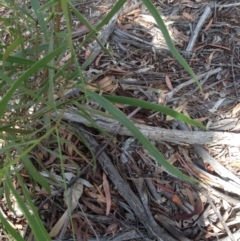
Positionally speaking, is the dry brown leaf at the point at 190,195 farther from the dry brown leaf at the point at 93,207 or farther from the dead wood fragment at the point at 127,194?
the dry brown leaf at the point at 93,207

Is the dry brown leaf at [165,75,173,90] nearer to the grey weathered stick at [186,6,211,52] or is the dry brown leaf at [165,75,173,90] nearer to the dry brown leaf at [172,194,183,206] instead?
the grey weathered stick at [186,6,211,52]

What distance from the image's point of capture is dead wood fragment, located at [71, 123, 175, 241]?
113 cm

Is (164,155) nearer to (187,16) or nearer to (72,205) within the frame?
(72,205)

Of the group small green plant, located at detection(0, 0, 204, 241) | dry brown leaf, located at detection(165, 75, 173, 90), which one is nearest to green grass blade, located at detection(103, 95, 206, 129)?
small green plant, located at detection(0, 0, 204, 241)

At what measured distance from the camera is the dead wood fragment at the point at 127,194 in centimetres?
113

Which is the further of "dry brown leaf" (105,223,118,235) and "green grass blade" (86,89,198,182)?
"dry brown leaf" (105,223,118,235)

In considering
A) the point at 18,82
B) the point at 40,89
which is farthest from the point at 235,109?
the point at 18,82

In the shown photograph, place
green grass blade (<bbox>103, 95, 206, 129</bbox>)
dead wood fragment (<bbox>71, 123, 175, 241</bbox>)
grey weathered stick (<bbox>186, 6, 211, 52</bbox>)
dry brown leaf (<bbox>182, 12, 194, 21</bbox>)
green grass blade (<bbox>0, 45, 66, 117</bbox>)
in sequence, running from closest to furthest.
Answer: green grass blade (<bbox>0, 45, 66, 117</bbox>) < green grass blade (<bbox>103, 95, 206, 129</bbox>) < dead wood fragment (<bbox>71, 123, 175, 241</bbox>) < grey weathered stick (<bbox>186, 6, 211, 52</bbox>) < dry brown leaf (<bbox>182, 12, 194, 21</bbox>)

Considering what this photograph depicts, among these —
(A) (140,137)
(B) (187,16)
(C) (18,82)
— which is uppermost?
(C) (18,82)

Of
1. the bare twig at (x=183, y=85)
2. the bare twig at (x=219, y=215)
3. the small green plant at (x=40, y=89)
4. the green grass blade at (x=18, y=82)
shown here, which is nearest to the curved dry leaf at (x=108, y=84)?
the bare twig at (x=183, y=85)

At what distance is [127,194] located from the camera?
1.17 metres

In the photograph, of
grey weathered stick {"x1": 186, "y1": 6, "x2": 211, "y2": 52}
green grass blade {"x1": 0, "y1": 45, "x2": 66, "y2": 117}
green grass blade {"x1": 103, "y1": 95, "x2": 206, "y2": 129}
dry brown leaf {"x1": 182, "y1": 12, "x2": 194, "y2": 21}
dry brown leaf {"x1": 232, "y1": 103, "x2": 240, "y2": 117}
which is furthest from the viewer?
dry brown leaf {"x1": 182, "y1": 12, "x2": 194, "y2": 21}

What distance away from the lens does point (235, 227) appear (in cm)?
116

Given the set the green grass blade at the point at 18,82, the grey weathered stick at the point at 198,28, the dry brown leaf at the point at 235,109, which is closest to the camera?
the green grass blade at the point at 18,82
